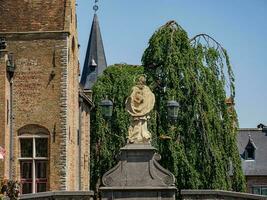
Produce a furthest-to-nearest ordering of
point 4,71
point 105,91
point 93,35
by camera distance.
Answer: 1. point 93,35
2. point 105,91
3. point 4,71

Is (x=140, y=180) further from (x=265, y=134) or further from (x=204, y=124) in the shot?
(x=265, y=134)

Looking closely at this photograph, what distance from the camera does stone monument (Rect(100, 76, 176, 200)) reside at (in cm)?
2181

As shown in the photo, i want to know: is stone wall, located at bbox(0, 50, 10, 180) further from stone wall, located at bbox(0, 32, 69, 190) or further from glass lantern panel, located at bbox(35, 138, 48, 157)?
glass lantern panel, located at bbox(35, 138, 48, 157)

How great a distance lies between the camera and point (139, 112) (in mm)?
22312

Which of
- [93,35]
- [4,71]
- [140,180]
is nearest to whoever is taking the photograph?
A: [140,180]

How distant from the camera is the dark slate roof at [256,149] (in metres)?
55.3

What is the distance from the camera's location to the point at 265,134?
57.9 meters

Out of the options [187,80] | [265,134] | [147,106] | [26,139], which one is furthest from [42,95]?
[265,134]

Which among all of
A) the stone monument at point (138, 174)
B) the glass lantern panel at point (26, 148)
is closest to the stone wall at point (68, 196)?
the stone monument at point (138, 174)

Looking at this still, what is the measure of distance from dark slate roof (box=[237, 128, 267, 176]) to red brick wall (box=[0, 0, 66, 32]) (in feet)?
86.6

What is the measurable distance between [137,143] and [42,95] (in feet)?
33.4

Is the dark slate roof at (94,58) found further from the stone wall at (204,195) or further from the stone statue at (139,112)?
the stone wall at (204,195)

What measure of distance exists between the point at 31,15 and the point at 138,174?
12.4 meters

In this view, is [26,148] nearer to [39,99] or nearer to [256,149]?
[39,99]
